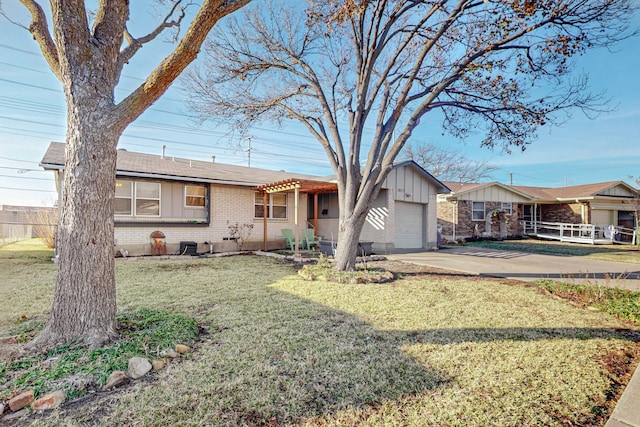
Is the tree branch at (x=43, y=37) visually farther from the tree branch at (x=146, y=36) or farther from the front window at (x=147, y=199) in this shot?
the front window at (x=147, y=199)

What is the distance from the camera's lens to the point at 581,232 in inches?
786

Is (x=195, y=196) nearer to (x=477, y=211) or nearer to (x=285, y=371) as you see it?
(x=285, y=371)

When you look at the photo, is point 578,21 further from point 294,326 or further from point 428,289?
point 294,326

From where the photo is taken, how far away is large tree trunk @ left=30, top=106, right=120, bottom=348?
306 cm

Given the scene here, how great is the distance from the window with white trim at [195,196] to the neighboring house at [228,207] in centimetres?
4

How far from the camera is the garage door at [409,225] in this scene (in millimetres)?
13453

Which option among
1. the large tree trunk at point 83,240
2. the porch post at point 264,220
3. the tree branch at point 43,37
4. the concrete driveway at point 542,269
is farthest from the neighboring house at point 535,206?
the tree branch at point 43,37

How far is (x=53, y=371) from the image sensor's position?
8.32ft

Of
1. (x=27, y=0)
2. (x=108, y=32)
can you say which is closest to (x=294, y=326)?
(x=108, y=32)

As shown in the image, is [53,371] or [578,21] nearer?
[53,371]

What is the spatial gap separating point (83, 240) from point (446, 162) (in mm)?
33967

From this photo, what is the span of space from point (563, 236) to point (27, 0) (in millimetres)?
25910

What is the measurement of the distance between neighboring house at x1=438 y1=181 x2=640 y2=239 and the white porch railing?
0.63 meters

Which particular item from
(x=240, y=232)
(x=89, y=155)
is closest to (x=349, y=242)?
(x=89, y=155)
